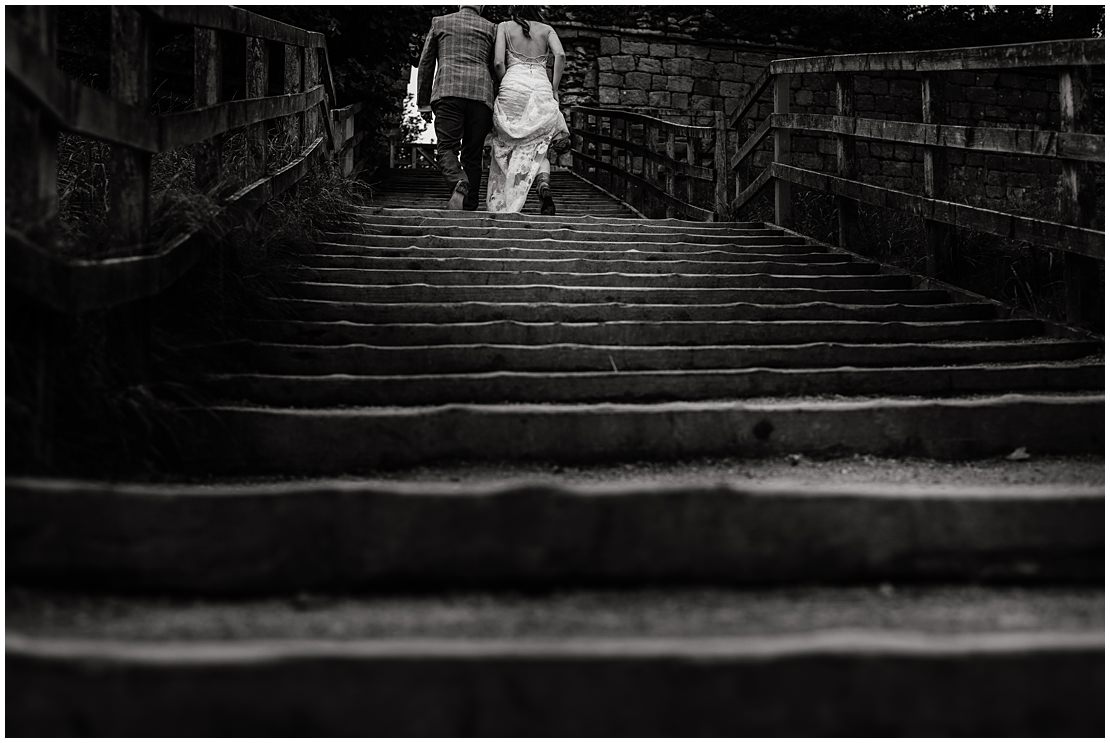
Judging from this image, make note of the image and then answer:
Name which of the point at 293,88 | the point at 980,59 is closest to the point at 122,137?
the point at 293,88

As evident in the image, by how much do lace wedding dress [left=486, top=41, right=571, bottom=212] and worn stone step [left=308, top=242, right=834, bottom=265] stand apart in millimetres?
2042

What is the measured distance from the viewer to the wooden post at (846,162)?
5.64 metres

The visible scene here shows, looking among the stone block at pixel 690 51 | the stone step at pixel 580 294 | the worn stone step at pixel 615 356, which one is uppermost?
the stone block at pixel 690 51

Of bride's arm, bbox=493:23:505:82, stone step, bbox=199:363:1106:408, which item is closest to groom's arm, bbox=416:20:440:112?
bride's arm, bbox=493:23:505:82

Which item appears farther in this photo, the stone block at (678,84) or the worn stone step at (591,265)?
the stone block at (678,84)

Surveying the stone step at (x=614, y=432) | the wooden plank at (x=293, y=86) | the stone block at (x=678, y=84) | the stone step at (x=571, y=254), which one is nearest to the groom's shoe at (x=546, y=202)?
the stone step at (x=571, y=254)

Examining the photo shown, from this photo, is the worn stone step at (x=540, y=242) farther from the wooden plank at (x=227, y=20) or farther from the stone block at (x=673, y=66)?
the stone block at (x=673, y=66)

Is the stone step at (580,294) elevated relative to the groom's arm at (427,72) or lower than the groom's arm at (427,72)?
lower

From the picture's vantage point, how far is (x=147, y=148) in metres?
2.73

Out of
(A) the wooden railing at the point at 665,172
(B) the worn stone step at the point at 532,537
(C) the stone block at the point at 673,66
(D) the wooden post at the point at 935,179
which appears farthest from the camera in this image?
(C) the stone block at the point at 673,66

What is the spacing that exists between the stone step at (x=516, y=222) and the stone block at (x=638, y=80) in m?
8.67

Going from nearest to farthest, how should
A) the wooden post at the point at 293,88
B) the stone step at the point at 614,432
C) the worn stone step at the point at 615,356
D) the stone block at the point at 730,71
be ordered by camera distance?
the stone step at the point at 614,432 < the worn stone step at the point at 615,356 < the wooden post at the point at 293,88 < the stone block at the point at 730,71

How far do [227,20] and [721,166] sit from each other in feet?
15.8

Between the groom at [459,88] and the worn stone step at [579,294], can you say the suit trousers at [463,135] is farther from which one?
the worn stone step at [579,294]
